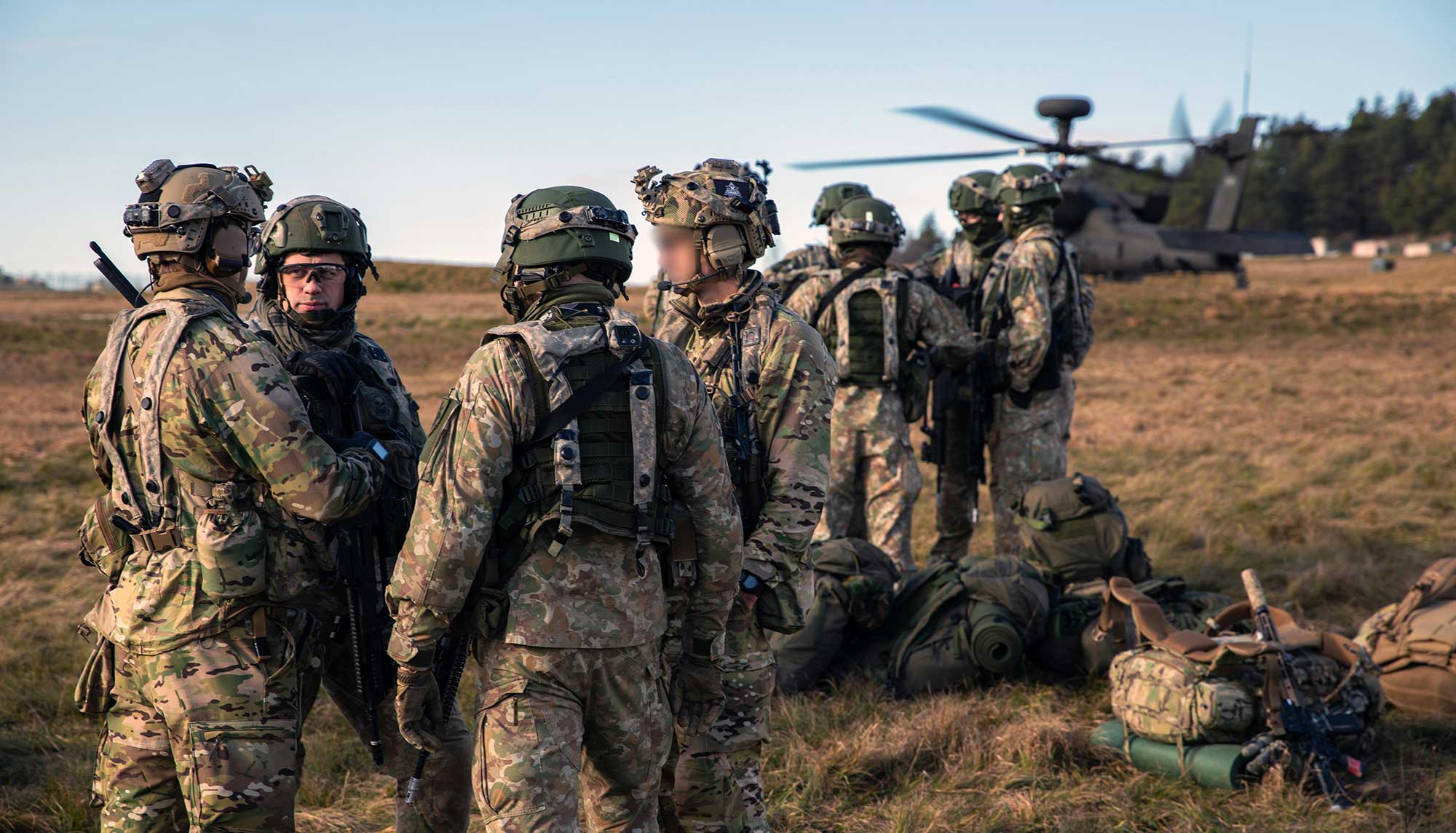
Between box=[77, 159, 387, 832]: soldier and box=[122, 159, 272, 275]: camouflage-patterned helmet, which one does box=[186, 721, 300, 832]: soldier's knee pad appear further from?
box=[122, 159, 272, 275]: camouflage-patterned helmet

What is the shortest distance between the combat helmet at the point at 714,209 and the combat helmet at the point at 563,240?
0.56m

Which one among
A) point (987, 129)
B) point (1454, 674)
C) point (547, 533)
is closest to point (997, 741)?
point (1454, 674)

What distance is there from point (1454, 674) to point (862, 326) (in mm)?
3447

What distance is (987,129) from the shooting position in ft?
59.8

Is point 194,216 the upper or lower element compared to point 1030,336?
upper

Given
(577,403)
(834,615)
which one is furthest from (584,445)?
(834,615)

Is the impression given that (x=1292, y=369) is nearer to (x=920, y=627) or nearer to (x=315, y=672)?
(x=920, y=627)

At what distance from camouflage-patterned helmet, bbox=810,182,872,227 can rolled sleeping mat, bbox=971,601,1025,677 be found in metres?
3.62

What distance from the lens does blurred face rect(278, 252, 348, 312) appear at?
13.1ft

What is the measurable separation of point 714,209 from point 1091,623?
341cm

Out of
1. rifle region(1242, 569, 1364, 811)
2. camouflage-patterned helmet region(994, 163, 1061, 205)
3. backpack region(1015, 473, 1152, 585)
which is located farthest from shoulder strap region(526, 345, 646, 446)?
camouflage-patterned helmet region(994, 163, 1061, 205)

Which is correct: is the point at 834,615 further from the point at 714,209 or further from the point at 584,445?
the point at 584,445

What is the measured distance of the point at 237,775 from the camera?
10.3 ft

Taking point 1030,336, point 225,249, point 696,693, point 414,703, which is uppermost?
point 225,249
